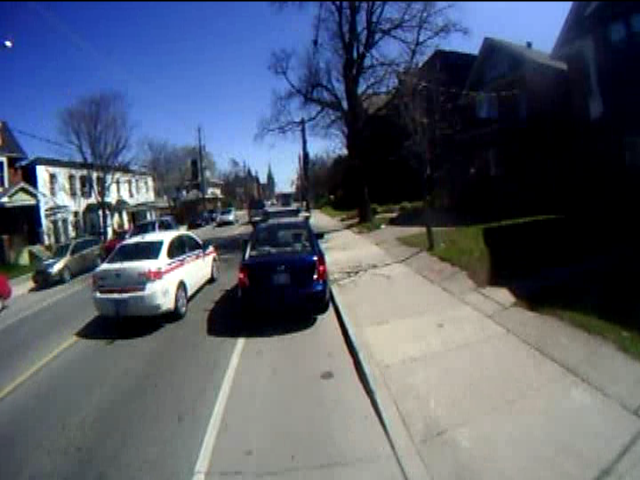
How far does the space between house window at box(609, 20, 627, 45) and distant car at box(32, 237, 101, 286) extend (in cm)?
1997

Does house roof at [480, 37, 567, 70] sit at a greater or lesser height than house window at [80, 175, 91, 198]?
greater

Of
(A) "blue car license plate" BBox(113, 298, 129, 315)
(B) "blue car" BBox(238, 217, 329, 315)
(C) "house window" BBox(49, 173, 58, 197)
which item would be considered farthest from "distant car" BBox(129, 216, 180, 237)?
(B) "blue car" BBox(238, 217, 329, 315)

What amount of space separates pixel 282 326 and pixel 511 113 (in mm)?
18435

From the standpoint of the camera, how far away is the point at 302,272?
8.87 metres

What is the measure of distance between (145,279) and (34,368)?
2.15 meters

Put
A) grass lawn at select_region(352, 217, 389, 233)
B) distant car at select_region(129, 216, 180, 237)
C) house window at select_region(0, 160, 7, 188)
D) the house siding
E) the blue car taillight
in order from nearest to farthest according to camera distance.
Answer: the blue car taillight → grass lawn at select_region(352, 217, 389, 233) → distant car at select_region(129, 216, 180, 237) → house window at select_region(0, 160, 7, 188) → the house siding

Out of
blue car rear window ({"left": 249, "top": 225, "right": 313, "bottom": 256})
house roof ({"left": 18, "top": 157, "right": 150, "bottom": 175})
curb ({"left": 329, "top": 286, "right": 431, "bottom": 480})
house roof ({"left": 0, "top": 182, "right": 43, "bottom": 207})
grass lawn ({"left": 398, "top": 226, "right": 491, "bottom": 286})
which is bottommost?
curb ({"left": 329, "top": 286, "right": 431, "bottom": 480})

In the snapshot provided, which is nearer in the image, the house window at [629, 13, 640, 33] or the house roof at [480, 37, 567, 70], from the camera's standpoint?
the house window at [629, 13, 640, 33]

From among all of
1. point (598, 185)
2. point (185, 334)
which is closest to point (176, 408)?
point (185, 334)

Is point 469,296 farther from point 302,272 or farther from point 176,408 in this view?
point 176,408

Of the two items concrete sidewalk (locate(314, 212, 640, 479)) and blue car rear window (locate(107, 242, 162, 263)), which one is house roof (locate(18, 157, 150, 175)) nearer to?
blue car rear window (locate(107, 242, 162, 263))

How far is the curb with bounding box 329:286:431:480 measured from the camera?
4367 millimetres

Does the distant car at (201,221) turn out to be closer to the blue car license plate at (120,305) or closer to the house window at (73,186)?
the house window at (73,186)

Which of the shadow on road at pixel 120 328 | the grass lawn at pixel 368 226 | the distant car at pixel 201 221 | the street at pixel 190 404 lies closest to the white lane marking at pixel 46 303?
the street at pixel 190 404
